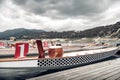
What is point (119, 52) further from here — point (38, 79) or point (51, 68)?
point (38, 79)

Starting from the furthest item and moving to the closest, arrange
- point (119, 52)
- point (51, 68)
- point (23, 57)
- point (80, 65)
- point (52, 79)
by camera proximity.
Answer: point (119, 52), point (80, 65), point (51, 68), point (23, 57), point (52, 79)

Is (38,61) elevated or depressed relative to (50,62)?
elevated

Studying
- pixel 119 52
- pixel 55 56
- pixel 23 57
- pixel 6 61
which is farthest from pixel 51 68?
pixel 119 52

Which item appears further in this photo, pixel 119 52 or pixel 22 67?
pixel 119 52

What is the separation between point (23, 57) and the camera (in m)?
11.1

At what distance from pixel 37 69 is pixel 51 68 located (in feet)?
3.82

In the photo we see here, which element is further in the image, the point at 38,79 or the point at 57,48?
the point at 57,48

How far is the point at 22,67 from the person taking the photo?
10680 mm

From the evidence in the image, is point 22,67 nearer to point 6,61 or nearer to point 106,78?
point 6,61

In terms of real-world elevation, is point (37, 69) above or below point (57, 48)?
below

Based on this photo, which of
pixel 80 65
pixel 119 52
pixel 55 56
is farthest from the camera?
pixel 119 52

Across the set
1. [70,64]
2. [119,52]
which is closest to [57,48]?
[70,64]

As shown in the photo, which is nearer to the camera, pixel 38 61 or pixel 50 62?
pixel 38 61

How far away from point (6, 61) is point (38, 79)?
184 centimetres
